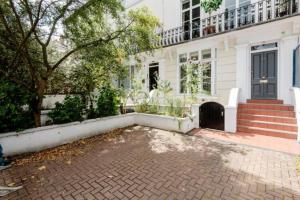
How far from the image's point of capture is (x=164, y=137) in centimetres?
677

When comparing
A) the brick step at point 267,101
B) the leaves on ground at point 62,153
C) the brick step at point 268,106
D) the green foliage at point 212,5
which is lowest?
the leaves on ground at point 62,153

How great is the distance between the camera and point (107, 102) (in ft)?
26.1

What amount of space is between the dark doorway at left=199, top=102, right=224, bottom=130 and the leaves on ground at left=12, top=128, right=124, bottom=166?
393 centimetres

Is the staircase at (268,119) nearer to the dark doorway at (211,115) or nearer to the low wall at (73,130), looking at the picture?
the dark doorway at (211,115)

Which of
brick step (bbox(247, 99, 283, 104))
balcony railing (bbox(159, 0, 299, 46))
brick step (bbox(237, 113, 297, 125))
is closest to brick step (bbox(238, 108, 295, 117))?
brick step (bbox(237, 113, 297, 125))

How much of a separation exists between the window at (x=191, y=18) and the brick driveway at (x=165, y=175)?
6729 mm

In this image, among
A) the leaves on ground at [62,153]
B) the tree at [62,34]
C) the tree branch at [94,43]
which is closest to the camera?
the leaves on ground at [62,153]

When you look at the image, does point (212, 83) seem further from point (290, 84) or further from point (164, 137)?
point (164, 137)

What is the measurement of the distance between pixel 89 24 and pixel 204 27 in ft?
19.5

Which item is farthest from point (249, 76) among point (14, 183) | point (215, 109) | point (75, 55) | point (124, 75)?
point (14, 183)

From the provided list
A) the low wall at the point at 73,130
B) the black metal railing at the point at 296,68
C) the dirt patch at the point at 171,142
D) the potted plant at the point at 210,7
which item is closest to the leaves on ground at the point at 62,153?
the low wall at the point at 73,130

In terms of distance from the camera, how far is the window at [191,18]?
9.98m

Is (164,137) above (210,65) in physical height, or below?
below

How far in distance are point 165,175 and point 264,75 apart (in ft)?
22.3
